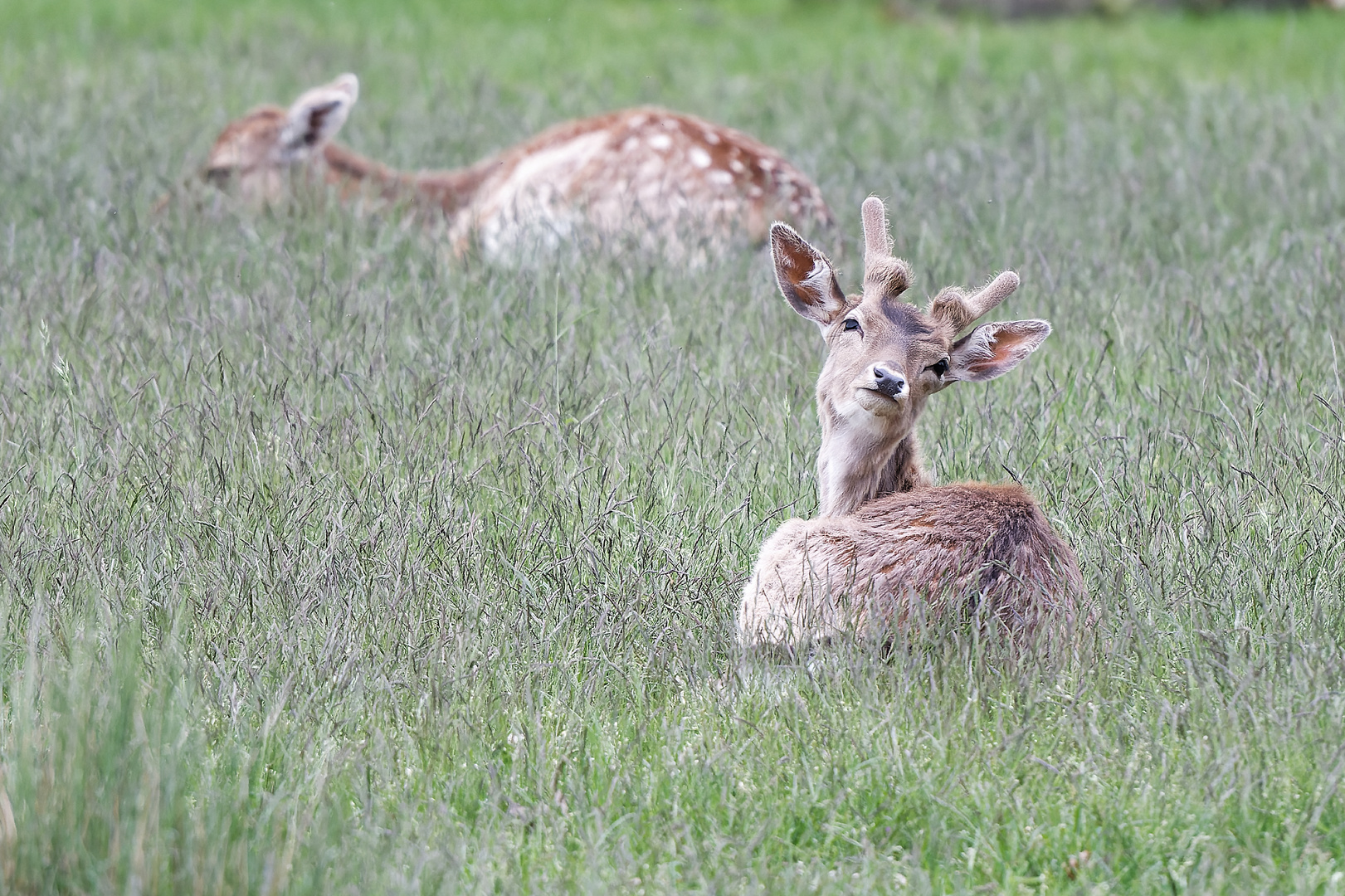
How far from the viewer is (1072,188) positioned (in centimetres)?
837

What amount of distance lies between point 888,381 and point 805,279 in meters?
0.66

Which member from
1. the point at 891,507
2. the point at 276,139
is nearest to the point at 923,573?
the point at 891,507

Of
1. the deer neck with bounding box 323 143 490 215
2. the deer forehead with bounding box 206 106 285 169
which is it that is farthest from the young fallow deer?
the deer forehead with bounding box 206 106 285 169

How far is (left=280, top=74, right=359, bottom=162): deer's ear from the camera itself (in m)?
8.96

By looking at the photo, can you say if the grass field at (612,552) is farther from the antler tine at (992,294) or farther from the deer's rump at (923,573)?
the antler tine at (992,294)

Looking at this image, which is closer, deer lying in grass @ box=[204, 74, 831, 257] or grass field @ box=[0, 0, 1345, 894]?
grass field @ box=[0, 0, 1345, 894]

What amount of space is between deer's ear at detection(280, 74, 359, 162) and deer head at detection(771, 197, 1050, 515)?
5.09 m

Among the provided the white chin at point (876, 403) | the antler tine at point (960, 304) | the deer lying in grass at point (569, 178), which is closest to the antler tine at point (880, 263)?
the antler tine at point (960, 304)

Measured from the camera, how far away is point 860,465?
436cm

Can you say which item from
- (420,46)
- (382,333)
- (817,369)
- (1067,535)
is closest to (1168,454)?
(1067,535)

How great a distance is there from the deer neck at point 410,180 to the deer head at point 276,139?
5.0 inches

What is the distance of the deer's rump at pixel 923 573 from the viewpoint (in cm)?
379

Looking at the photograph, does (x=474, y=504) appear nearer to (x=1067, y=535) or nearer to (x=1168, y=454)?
(x=1067, y=535)

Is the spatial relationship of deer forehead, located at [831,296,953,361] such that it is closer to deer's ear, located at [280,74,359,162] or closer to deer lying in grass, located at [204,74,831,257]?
deer lying in grass, located at [204,74,831,257]
